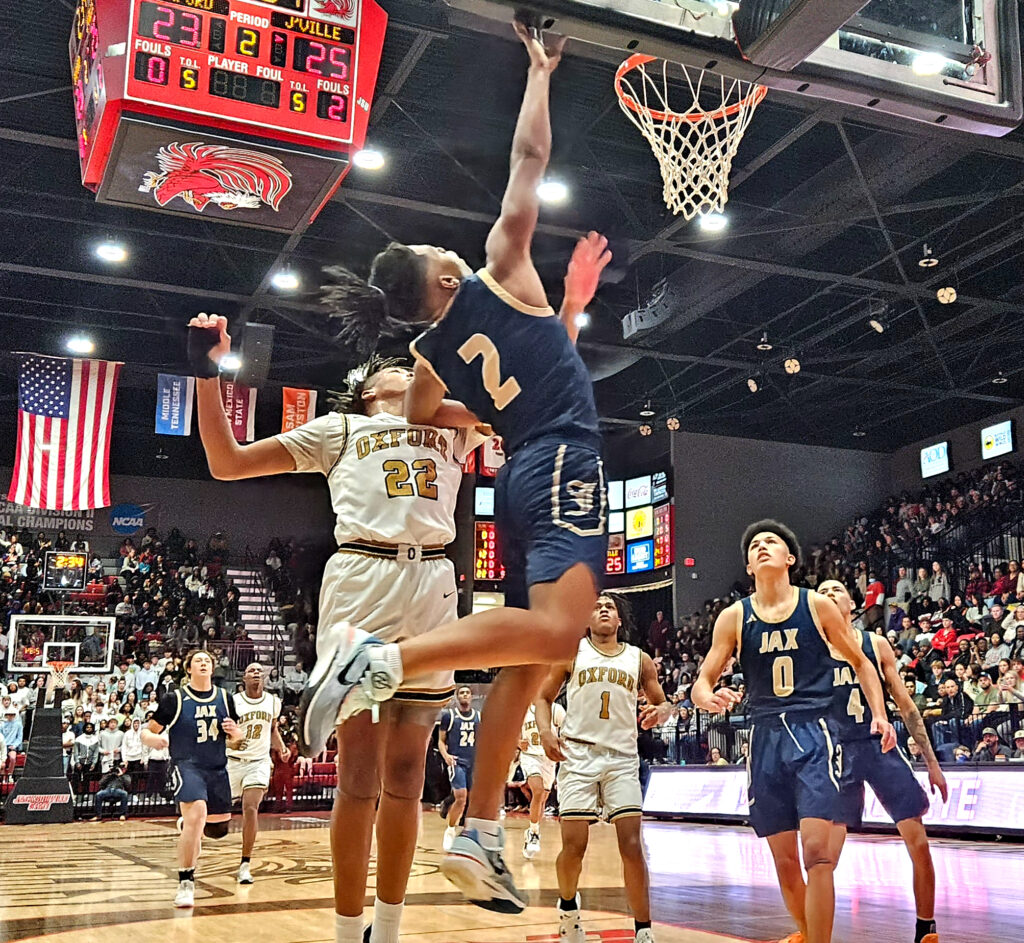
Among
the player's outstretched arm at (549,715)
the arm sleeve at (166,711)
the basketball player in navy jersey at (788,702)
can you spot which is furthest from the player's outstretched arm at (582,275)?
the arm sleeve at (166,711)

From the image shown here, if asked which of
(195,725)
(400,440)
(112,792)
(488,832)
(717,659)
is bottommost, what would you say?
(112,792)

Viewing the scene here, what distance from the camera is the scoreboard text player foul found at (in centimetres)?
735

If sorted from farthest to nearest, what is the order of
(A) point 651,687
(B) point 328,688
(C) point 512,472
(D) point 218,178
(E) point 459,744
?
(E) point 459,744, (D) point 218,178, (A) point 651,687, (C) point 512,472, (B) point 328,688

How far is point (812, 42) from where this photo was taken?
4727 mm

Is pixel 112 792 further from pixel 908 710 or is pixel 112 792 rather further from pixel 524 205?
pixel 524 205

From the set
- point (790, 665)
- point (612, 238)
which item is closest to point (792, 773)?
point (790, 665)

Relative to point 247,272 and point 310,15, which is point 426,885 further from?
point 247,272

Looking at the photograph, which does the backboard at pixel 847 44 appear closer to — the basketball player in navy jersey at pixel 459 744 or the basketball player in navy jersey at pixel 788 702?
the basketball player in navy jersey at pixel 788 702

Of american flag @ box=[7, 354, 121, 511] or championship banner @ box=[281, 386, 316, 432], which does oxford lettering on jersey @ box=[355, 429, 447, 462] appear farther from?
championship banner @ box=[281, 386, 316, 432]

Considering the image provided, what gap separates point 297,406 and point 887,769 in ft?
45.1

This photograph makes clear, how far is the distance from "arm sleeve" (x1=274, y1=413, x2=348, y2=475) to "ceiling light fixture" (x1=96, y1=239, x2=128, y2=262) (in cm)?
1335

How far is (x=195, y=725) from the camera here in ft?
28.5

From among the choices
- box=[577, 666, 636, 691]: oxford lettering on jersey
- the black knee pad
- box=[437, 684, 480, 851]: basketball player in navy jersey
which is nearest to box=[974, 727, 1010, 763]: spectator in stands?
box=[437, 684, 480, 851]: basketball player in navy jersey

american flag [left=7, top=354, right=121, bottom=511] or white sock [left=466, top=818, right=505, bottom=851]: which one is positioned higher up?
american flag [left=7, top=354, right=121, bottom=511]
